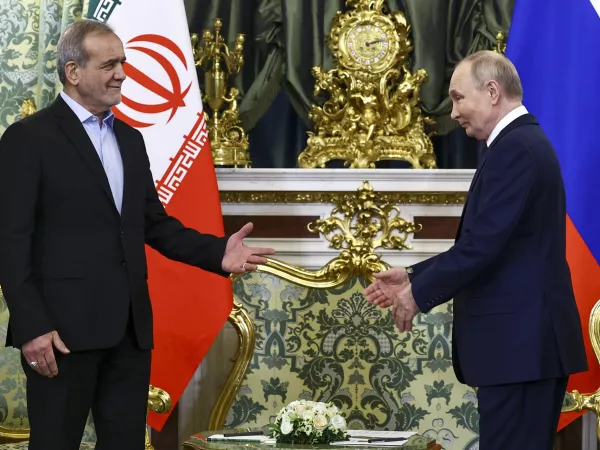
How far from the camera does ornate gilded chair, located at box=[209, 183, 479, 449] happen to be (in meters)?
3.74

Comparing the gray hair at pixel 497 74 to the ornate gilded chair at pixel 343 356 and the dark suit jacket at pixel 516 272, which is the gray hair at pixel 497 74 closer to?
the dark suit jacket at pixel 516 272

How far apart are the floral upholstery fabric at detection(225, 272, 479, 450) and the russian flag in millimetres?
457

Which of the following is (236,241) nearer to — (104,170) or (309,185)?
(104,170)

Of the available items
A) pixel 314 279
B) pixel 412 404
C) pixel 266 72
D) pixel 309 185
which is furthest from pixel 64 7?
pixel 412 404

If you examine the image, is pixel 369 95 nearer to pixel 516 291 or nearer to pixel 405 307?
pixel 405 307

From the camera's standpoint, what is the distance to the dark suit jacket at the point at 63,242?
2301 millimetres

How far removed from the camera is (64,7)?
3.85 metres

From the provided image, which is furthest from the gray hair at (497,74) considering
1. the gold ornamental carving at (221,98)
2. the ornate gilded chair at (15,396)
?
the ornate gilded chair at (15,396)

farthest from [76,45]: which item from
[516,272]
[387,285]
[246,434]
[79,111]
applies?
[246,434]

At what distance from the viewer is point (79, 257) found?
7.81 feet

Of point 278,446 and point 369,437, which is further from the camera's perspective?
point 369,437

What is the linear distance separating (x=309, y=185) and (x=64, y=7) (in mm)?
1166

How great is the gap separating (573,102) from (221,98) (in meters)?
1.34

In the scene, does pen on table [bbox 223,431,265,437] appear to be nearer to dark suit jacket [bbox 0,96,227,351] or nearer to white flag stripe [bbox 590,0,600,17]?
dark suit jacket [bbox 0,96,227,351]
